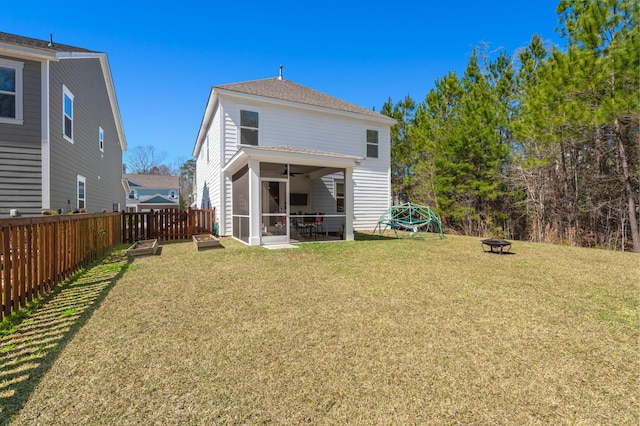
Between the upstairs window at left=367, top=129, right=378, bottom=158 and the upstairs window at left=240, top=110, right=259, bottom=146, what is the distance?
6169 mm

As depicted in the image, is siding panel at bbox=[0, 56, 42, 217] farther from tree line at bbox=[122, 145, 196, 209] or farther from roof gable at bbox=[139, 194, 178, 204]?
tree line at bbox=[122, 145, 196, 209]

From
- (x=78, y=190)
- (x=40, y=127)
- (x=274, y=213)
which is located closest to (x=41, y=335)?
(x=274, y=213)

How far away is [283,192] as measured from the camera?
436 inches

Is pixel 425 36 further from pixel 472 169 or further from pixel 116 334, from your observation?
pixel 116 334

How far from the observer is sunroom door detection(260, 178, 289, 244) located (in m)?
9.37

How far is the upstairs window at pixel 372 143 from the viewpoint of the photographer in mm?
14977

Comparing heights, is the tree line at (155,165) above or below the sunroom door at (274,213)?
above

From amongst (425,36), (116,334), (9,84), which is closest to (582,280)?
(116,334)

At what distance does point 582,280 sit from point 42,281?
9.27m

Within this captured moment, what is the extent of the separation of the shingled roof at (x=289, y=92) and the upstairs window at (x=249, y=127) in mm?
885

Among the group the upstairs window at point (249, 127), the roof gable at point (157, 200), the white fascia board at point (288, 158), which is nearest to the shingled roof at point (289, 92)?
the upstairs window at point (249, 127)

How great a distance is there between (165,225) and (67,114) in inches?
200

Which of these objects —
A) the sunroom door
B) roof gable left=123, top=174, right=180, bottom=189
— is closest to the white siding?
the sunroom door

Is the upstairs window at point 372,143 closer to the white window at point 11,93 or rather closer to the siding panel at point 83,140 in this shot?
the siding panel at point 83,140
